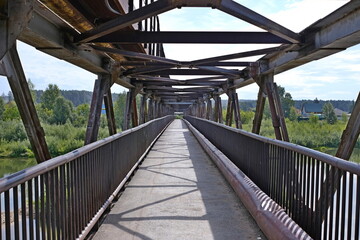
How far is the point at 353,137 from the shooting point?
4547 mm

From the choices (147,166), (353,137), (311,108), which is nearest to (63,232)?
(353,137)

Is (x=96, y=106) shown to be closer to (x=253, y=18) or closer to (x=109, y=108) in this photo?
(x=109, y=108)

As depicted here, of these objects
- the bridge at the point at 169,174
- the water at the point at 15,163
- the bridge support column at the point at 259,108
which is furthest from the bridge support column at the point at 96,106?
the water at the point at 15,163

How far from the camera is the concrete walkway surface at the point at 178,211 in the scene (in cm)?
484

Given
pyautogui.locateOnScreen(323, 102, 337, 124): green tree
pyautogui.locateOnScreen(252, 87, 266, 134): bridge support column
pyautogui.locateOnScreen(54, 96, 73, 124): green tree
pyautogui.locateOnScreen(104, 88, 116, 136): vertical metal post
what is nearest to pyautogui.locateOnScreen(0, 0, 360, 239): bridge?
pyautogui.locateOnScreen(104, 88, 116, 136): vertical metal post

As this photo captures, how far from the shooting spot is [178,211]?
5863 millimetres

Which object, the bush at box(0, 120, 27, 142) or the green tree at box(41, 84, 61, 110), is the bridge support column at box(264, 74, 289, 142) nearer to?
the bush at box(0, 120, 27, 142)

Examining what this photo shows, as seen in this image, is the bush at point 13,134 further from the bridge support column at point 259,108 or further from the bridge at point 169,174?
the bridge at point 169,174

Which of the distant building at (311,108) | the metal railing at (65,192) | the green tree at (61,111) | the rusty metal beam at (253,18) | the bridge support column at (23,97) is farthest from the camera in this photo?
the distant building at (311,108)

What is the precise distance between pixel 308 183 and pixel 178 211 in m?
2.52

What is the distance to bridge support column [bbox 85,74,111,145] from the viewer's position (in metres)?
9.92

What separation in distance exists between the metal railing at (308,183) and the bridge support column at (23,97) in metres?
3.28

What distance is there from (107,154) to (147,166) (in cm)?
500

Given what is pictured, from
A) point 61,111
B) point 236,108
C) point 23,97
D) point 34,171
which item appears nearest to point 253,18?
point 23,97
